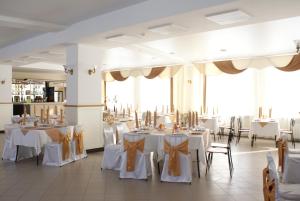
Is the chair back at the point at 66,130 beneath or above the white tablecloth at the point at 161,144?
above

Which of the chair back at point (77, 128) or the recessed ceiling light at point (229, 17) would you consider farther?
the chair back at point (77, 128)

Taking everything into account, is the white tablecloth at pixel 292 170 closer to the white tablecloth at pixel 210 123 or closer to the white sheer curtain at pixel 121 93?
the white tablecloth at pixel 210 123

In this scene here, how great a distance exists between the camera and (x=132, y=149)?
201 inches

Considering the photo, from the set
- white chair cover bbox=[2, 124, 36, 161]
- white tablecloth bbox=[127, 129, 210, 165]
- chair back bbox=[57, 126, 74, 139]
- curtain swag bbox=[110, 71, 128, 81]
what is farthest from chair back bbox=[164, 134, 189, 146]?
curtain swag bbox=[110, 71, 128, 81]

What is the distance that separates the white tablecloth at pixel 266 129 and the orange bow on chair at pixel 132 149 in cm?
450

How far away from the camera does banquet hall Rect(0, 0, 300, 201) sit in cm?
454

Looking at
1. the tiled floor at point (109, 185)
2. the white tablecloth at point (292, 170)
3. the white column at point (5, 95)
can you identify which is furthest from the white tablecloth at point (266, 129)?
the white column at point (5, 95)

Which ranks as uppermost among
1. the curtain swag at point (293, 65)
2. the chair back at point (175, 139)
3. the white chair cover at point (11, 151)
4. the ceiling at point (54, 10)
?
the ceiling at point (54, 10)

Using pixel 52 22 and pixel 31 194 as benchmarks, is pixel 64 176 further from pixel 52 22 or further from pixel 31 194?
pixel 52 22

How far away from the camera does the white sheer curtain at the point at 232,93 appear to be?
10.5m

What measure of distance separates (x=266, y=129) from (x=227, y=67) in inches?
118

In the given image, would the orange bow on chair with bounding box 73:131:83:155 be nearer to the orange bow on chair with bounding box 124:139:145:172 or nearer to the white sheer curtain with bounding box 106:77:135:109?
the orange bow on chair with bounding box 124:139:145:172

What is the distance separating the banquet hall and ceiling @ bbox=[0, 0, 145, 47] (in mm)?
19

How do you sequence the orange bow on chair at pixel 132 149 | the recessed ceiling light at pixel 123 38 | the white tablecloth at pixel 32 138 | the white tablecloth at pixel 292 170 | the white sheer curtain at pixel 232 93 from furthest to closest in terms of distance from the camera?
1. the white sheer curtain at pixel 232 93
2. the recessed ceiling light at pixel 123 38
3. the white tablecloth at pixel 32 138
4. the orange bow on chair at pixel 132 149
5. the white tablecloth at pixel 292 170
